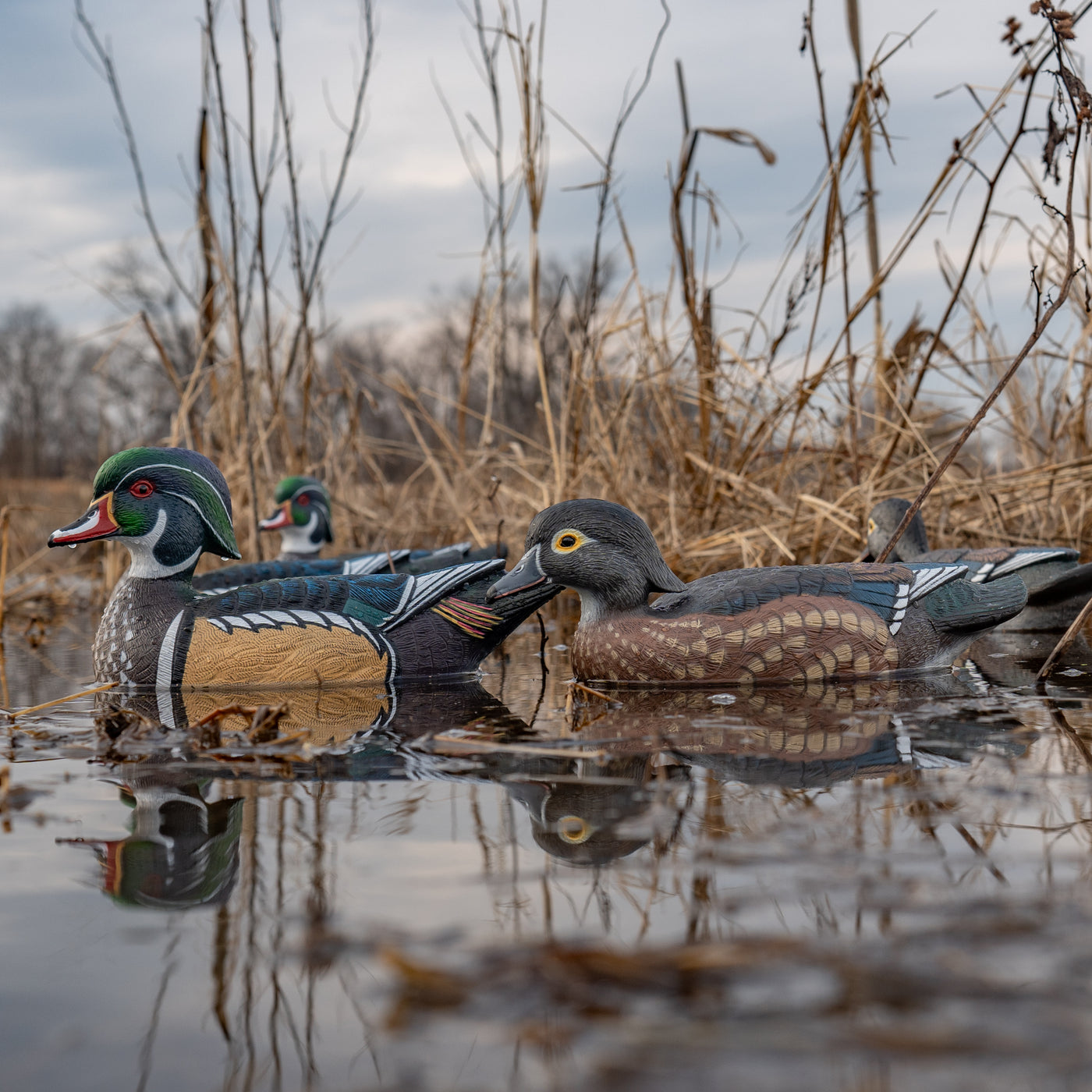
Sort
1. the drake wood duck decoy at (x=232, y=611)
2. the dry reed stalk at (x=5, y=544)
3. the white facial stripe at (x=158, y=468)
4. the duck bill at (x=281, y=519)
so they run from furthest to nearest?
the duck bill at (x=281, y=519) → the dry reed stalk at (x=5, y=544) → the white facial stripe at (x=158, y=468) → the drake wood duck decoy at (x=232, y=611)

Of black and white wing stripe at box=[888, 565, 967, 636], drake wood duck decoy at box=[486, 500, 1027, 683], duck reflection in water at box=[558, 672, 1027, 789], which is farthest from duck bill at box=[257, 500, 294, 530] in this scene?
black and white wing stripe at box=[888, 565, 967, 636]

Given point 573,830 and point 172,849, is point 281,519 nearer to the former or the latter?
point 172,849

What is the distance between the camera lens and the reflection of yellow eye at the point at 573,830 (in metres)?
2.13

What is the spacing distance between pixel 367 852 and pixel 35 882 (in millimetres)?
571

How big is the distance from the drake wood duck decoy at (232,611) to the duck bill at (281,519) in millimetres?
2268

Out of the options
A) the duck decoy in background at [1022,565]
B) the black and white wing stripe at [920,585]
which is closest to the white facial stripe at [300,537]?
the duck decoy in background at [1022,565]

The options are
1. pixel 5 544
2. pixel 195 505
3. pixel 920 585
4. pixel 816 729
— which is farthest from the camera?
pixel 5 544

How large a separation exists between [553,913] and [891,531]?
13.3ft

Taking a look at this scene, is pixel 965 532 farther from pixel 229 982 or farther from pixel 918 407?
pixel 229 982

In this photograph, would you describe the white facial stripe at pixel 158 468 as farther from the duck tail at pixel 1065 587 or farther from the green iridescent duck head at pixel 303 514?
the duck tail at pixel 1065 587

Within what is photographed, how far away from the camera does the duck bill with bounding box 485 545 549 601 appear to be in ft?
14.9

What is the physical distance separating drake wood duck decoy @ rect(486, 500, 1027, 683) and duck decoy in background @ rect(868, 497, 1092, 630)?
0.69ft

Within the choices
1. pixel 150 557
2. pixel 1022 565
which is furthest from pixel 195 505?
pixel 1022 565

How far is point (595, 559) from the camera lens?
444 cm
